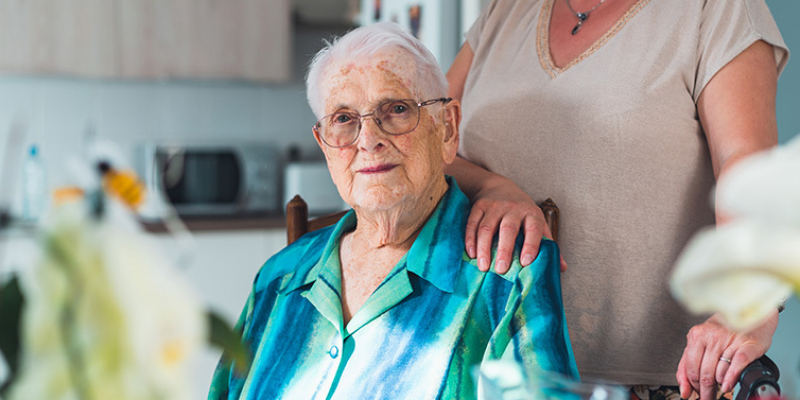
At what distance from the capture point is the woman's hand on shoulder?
1127mm

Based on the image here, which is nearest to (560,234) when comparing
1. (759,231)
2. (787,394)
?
(787,394)

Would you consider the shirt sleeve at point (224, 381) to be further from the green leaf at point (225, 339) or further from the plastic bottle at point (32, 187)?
the plastic bottle at point (32, 187)

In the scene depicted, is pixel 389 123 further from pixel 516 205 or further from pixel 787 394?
pixel 787 394

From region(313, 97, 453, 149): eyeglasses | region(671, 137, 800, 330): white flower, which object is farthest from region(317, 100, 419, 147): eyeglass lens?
region(671, 137, 800, 330): white flower

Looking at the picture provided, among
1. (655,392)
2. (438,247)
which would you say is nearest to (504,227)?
(438,247)

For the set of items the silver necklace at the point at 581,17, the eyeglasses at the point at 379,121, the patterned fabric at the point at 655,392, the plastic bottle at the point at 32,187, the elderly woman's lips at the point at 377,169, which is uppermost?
the silver necklace at the point at 581,17

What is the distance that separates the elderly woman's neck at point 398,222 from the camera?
125 centimetres

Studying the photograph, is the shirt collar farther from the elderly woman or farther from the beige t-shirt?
the beige t-shirt

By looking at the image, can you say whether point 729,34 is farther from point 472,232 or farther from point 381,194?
point 381,194

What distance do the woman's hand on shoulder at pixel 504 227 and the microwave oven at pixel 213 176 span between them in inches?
92.7

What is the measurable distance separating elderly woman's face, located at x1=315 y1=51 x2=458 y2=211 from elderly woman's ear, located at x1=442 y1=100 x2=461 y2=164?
0.07 m

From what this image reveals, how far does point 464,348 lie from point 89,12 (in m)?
2.89

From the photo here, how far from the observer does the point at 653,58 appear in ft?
4.18

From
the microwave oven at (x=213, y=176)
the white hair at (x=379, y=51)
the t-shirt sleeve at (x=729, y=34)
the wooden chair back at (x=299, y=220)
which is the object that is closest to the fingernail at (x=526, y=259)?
the white hair at (x=379, y=51)
